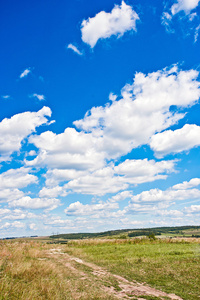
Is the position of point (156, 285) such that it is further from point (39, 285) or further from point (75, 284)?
point (39, 285)

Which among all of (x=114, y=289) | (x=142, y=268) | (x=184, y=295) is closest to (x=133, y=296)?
(x=114, y=289)

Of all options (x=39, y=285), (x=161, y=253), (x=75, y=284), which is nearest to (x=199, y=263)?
(x=161, y=253)

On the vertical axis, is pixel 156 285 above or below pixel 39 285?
below

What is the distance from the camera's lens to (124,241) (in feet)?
143

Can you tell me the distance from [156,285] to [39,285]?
7.99 metres

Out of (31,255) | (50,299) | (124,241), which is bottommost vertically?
(124,241)

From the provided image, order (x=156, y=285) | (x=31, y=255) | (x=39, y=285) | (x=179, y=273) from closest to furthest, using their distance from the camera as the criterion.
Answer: (x=39, y=285) < (x=156, y=285) < (x=179, y=273) < (x=31, y=255)

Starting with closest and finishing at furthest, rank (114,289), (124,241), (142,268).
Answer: (114,289) < (142,268) < (124,241)

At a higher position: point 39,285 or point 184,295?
point 39,285

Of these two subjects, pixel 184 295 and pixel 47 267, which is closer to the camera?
pixel 184 295

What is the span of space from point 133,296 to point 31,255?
15.2m

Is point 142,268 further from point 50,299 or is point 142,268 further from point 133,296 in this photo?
point 50,299

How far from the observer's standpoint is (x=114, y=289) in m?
11.7

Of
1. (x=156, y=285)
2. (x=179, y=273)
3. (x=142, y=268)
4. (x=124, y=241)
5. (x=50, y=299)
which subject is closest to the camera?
(x=50, y=299)
